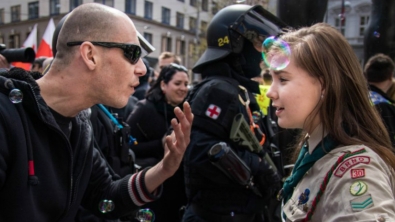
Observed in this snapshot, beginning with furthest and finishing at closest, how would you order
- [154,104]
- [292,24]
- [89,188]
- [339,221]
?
[154,104] → [292,24] → [89,188] → [339,221]

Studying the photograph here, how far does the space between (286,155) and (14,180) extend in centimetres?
286

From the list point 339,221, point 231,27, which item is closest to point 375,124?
point 339,221

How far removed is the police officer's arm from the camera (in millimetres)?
1975

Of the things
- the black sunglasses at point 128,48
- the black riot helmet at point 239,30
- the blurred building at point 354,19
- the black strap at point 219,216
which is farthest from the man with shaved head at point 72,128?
the blurred building at point 354,19

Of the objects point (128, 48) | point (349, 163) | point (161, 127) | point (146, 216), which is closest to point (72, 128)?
point (128, 48)

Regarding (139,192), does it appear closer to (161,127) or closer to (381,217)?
(381,217)

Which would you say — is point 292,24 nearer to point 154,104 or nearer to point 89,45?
point 89,45

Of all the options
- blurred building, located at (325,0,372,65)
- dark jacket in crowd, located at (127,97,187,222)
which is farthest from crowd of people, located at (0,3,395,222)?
blurred building, located at (325,0,372,65)

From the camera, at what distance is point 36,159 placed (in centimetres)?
162

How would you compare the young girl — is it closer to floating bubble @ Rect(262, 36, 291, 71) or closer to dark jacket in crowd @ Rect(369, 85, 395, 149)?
floating bubble @ Rect(262, 36, 291, 71)

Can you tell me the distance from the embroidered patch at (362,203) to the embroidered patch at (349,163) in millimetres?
117

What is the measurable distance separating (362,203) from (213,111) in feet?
5.44

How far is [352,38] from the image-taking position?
31469 mm

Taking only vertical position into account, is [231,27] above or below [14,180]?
above
